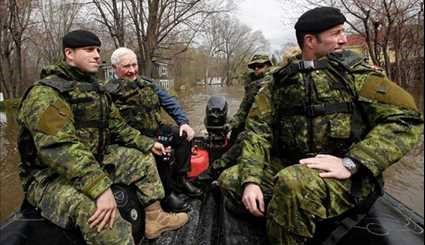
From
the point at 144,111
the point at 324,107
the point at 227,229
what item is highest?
the point at 324,107

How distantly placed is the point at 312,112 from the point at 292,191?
0.50 metres

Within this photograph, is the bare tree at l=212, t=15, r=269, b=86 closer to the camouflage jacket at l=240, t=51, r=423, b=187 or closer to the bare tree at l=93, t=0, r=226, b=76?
the bare tree at l=93, t=0, r=226, b=76

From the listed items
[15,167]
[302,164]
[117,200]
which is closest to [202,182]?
[117,200]

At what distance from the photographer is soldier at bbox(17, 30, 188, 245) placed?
192cm

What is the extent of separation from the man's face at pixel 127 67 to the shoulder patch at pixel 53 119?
118cm

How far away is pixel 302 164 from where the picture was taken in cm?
167

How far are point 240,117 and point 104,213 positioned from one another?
2.05 meters

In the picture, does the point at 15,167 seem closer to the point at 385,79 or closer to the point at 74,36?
the point at 74,36

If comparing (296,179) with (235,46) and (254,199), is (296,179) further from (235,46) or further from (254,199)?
(235,46)

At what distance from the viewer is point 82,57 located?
232 cm

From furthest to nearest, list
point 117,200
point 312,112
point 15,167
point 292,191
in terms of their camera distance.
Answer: point 15,167 → point 117,200 → point 312,112 → point 292,191

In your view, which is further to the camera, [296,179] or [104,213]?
[104,213]

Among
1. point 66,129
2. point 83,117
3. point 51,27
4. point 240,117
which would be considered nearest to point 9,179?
point 240,117

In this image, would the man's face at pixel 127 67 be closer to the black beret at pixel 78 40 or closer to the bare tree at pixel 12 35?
the black beret at pixel 78 40
